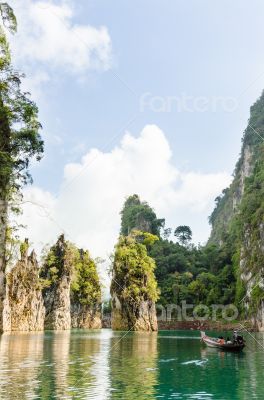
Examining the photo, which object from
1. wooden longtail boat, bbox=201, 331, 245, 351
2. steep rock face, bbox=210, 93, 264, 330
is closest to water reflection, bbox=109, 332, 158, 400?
wooden longtail boat, bbox=201, 331, 245, 351

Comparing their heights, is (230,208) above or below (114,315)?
above

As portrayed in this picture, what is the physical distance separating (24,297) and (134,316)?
19369 mm

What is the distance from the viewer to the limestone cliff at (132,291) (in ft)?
250

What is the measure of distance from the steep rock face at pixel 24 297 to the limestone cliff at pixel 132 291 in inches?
531

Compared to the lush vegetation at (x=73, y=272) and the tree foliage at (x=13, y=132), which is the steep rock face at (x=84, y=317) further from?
the tree foliage at (x=13, y=132)

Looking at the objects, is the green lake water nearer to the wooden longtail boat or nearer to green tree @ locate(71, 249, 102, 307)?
the wooden longtail boat

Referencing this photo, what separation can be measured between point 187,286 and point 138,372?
89.8 metres

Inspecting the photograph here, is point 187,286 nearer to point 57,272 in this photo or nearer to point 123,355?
point 57,272

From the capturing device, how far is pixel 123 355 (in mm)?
28984

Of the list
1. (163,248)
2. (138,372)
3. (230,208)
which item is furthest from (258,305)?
(230,208)

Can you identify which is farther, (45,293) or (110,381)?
(45,293)

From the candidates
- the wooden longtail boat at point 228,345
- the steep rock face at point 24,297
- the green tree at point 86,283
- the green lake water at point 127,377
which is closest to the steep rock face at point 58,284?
the steep rock face at point 24,297

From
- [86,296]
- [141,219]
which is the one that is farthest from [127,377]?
[141,219]

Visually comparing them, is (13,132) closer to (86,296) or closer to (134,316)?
(134,316)
